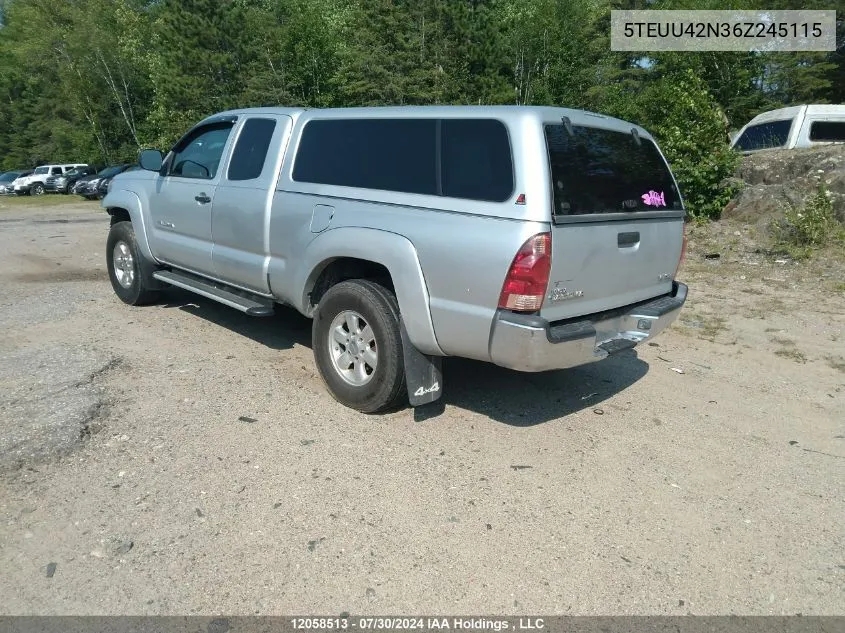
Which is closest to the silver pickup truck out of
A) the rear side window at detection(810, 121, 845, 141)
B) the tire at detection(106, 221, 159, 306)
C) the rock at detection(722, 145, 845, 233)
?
the tire at detection(106, 221, 159, 306)

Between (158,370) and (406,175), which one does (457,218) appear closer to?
(406,175)

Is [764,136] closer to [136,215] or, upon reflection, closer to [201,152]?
[201,152]

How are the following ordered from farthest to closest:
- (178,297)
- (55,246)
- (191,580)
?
1. (55,246)
2. (178,297)
3. (191,580)

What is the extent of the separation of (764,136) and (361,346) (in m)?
12.0

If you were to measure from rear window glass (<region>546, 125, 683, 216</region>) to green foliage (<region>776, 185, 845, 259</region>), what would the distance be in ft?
19.2

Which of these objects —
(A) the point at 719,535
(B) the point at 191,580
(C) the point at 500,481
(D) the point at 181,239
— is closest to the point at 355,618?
(B) the point at 191,580

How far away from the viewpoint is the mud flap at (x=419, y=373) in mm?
4180

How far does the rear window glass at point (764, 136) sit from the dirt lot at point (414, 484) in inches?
329

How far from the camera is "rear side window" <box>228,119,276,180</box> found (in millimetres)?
5312

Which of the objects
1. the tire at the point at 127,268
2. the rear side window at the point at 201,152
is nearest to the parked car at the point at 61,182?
the tire at the point at 127,268

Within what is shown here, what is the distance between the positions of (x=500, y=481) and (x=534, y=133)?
195cm

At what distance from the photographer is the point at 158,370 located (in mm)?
5234

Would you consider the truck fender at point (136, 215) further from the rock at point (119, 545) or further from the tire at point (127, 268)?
the rock at point (119, 545)

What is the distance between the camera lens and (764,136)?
13.3m
